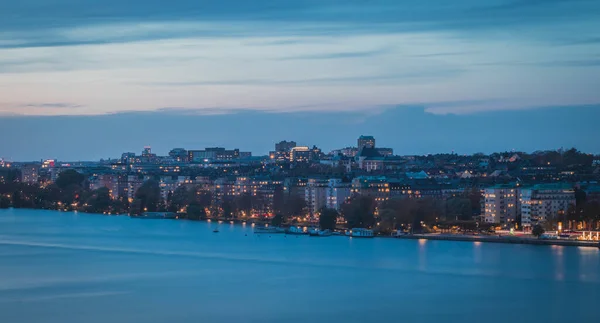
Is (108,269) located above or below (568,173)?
below

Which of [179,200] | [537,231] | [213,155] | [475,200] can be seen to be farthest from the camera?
[213,155]

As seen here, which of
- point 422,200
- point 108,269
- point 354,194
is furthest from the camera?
point 354,194

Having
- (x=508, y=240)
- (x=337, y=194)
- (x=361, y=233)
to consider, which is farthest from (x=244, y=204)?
(x=508, y=240)

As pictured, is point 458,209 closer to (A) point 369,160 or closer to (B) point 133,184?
(B) point 133,184

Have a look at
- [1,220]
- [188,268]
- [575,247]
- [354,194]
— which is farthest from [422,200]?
[1,220]

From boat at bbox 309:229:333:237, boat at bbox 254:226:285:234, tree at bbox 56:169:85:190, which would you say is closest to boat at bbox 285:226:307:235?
boat at bbox 254:226:285:234

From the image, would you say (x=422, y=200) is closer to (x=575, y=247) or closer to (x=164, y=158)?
(x=575, y=247)

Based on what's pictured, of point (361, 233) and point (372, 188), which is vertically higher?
point (372, 188)
